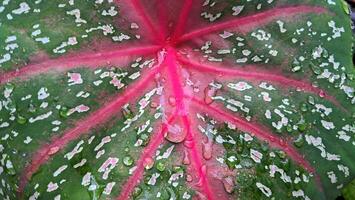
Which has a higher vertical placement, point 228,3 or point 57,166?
point 228,3

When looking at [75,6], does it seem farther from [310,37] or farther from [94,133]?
[310,37]

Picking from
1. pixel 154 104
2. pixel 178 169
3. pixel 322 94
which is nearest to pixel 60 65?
pixel 154 104

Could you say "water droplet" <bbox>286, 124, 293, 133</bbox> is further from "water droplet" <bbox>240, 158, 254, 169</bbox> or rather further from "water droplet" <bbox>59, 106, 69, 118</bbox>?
"water droplet" <bbox>59, 106, 69, 118</bbox>

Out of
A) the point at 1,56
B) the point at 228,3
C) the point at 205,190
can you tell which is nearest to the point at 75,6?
the point at 1,56

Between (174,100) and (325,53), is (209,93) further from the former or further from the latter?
(325,53)

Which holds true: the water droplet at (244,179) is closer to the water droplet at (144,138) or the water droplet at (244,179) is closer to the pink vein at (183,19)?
the water droplet at (144,138)

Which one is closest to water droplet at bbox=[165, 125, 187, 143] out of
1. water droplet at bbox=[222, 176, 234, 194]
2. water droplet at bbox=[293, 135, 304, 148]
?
water droplet at bbox=[222, 176, 234, 194]
